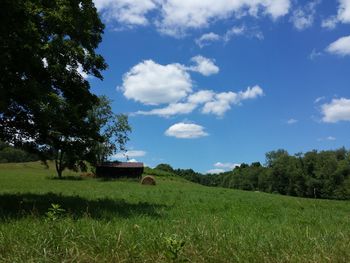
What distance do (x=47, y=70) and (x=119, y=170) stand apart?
65958 millimetres

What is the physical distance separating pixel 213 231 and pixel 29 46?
10021 millimetres

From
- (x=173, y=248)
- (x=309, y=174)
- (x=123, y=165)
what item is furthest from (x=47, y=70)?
(x=309, y=174)

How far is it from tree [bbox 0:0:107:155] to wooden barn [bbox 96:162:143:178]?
195ft

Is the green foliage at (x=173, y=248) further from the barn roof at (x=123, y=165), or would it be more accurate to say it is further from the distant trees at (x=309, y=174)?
the distant trees at (x=309, y=174)

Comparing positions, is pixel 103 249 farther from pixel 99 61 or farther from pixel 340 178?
pixel 340 178

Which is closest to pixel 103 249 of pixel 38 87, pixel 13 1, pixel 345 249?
pixel 345 249

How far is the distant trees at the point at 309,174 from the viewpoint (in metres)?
128

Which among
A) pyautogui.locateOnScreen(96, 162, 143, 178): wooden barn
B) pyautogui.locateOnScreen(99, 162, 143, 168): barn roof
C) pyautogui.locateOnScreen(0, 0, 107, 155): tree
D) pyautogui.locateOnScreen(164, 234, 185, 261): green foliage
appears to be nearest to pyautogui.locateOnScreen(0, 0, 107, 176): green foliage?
pyautogui.locateOnScreen(0, 0, 107, 155): tree

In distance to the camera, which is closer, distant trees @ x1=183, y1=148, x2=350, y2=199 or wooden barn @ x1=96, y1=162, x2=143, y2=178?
wooden barn @ x1=96, y1=162, x2=143, y2=178

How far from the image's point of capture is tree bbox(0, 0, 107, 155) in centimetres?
1529

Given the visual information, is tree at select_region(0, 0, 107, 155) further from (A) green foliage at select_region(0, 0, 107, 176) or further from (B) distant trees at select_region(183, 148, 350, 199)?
(B) distant trees at select_region(183, 148, 350, 199)

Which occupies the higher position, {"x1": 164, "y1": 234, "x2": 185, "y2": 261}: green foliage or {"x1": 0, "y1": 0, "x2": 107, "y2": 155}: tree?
{"x1": 0, "y1": 0, "x2": 107, "y2": 155}: tree

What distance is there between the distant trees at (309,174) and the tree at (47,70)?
103 m

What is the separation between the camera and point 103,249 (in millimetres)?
7008
